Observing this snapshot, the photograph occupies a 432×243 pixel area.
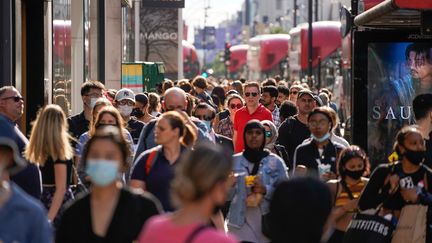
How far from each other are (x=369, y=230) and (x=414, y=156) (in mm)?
667

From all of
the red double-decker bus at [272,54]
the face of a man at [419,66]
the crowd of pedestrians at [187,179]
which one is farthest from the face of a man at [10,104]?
the red double-decker bus at [272,54]

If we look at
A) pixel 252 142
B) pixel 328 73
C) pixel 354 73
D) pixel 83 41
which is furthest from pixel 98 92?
pixel 328 73

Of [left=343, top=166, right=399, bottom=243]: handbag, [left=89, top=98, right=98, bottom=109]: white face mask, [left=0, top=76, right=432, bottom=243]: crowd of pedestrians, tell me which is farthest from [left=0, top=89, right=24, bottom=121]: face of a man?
[left=343, top=166, right=399, bottom=243]: handbag

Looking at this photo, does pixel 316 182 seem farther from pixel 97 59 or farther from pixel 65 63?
pixel 97 59

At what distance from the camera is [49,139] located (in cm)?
1024

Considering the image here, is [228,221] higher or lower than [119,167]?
lower

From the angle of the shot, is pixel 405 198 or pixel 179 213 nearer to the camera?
pixel 179 213

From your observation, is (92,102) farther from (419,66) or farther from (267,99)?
(267,99)

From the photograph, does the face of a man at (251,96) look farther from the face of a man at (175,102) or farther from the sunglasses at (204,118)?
the face of a man at (175,102)

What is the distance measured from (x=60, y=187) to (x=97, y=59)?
72.5ft

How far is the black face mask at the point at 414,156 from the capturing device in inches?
400

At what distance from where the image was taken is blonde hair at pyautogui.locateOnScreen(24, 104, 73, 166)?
1021 cm

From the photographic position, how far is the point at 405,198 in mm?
10289

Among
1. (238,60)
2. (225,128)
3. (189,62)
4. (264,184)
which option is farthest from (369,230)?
(238,60)
